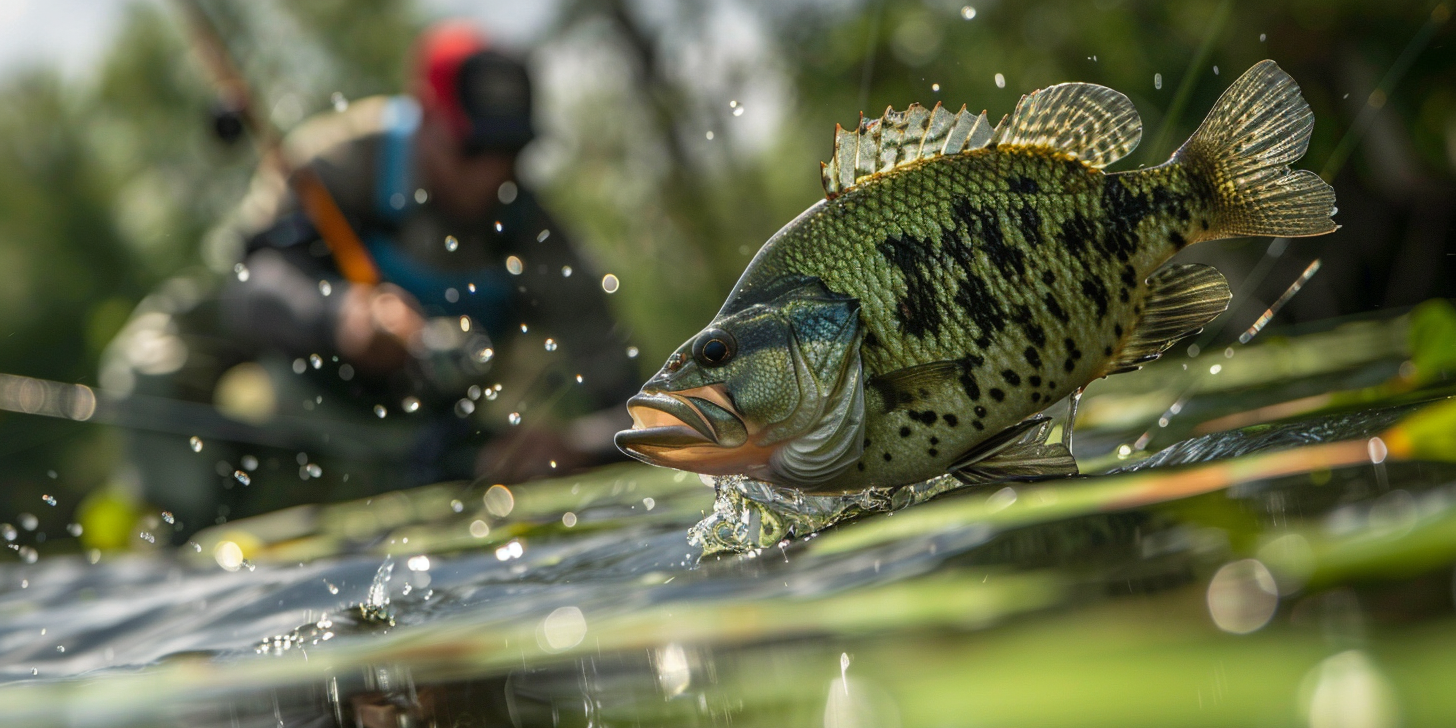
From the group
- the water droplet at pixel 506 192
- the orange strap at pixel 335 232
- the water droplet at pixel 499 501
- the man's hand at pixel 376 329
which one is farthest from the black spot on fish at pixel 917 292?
the water droplet at pixel 506 192

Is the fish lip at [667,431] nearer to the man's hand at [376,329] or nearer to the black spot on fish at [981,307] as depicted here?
the black spot on fish at [981,307]

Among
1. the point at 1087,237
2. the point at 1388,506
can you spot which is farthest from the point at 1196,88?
the point at 1388,506

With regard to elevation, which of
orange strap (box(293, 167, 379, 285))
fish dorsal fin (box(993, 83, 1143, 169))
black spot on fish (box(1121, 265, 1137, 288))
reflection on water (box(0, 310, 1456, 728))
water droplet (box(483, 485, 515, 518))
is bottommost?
reflection on water (box(0, 310, 1456, 728))

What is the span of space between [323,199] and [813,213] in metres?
6.00

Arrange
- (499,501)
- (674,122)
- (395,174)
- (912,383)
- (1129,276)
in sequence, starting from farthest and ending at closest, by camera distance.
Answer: (674,122), (395,174), (499,501), (1129,276), (912,383)

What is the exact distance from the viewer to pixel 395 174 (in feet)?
25.8

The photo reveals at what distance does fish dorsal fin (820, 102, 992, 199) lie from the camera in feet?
7.01

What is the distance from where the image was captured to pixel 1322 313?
8430 millimetres

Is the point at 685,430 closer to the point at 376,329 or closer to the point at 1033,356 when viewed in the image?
the point at 1033,356

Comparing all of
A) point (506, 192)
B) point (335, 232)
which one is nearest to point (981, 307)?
point (335, 232)

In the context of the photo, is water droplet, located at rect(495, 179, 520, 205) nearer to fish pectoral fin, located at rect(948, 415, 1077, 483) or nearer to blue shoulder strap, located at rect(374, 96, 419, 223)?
blue shoulder strap, located at rect(374, 96, 419, 223)

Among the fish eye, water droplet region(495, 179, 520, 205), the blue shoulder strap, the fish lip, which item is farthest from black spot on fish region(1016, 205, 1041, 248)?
water droplet region(495, 179, 520, 205)

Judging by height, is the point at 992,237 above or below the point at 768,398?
above

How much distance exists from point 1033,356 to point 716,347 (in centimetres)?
58
